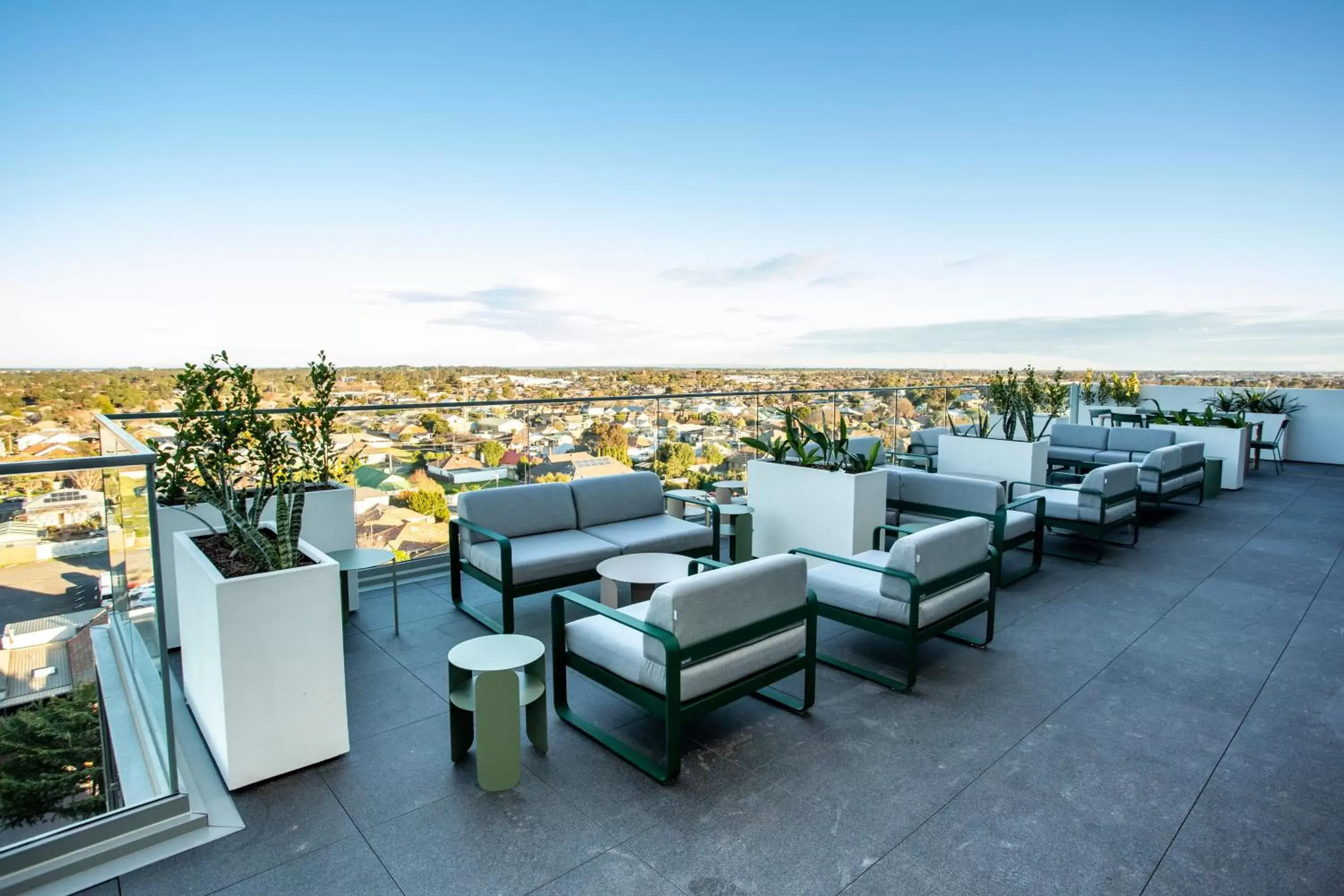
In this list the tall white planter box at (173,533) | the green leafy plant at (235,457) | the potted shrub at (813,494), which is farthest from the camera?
the potted shrub at (813,494)

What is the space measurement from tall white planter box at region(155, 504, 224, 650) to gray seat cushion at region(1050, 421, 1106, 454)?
954 cm

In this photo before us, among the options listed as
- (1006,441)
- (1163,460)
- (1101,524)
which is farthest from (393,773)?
(1163,460)

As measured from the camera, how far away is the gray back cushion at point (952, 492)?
211 inches

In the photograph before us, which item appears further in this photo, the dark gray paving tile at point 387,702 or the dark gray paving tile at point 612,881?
the dark gray paving tile at point 387,702

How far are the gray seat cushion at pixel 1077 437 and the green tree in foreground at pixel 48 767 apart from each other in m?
10.1

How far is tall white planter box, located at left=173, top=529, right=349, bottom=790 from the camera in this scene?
8.54 ft

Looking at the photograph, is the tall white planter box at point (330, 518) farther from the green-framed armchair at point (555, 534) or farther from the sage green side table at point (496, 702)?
the sage green side table at point (496, 702)

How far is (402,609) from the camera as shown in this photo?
4707 mm

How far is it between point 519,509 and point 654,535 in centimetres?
97

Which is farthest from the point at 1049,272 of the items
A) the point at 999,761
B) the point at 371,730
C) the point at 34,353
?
the point at 34,353

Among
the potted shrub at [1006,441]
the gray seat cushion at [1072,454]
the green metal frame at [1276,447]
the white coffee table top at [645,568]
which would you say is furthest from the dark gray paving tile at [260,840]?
the green metal frame at [1276,447]

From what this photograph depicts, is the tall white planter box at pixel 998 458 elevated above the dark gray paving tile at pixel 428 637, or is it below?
above

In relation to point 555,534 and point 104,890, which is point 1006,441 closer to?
point 555,534

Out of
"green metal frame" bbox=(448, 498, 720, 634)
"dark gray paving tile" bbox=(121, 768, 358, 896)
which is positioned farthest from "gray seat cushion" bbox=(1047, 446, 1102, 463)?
"dark gray paving tile" bbox=(121, 768, 358, 896)
